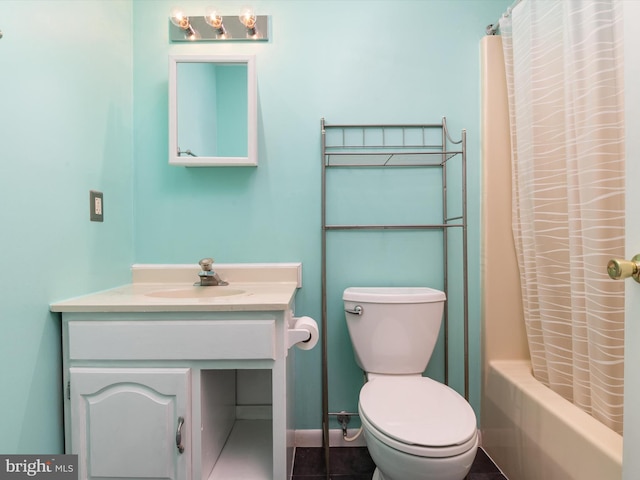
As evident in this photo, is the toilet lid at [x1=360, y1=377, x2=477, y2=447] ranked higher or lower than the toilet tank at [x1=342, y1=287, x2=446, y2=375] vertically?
lower

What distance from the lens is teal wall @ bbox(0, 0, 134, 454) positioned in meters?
0.88

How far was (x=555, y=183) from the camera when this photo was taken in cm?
120

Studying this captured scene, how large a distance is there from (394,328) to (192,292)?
2.80 ft

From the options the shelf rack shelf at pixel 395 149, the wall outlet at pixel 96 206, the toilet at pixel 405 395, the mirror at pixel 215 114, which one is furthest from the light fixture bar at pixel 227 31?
the toilet at pixel 405 395

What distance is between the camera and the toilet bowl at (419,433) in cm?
91

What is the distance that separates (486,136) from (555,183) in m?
0.45

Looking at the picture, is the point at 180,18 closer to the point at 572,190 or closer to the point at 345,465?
the point at 572,190

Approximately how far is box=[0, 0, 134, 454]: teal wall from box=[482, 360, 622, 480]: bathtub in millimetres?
1538

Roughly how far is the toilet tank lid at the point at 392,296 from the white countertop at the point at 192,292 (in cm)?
25

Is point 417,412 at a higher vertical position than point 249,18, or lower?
lower

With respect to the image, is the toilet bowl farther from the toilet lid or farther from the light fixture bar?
the light fixture bar

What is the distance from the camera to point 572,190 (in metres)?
1.06

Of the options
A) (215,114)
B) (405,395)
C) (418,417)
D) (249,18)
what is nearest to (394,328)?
(405,395)

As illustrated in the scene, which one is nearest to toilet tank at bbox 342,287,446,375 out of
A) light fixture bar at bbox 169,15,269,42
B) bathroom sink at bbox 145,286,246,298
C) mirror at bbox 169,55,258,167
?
bathroom sink at bbox 145,286,246,298
